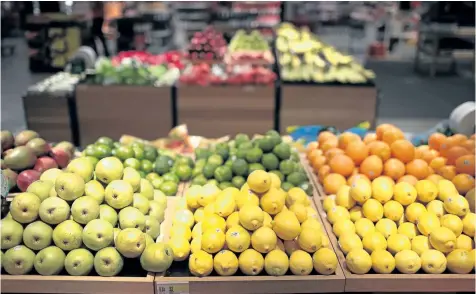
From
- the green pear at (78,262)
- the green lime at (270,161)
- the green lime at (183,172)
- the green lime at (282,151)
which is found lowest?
the green pear at (78,262)


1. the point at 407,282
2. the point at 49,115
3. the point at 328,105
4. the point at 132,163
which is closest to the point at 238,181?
the point at 132,163

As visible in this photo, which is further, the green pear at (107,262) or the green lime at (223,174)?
the green lime at (223,174)

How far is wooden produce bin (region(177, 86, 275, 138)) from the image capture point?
5.31 metres

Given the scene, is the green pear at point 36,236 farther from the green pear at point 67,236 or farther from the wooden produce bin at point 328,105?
the wooden produce bin at point 328,105

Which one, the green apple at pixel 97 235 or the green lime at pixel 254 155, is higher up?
the green lime at pixel 254 155

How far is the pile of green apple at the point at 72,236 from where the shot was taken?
1.91m

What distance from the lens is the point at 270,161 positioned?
2619mm

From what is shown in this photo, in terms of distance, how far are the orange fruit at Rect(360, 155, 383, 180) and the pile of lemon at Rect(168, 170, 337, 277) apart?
483 millimetres

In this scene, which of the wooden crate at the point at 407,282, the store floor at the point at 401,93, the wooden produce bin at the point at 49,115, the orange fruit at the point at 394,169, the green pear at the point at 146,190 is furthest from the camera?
the store floor at the point at 401,93

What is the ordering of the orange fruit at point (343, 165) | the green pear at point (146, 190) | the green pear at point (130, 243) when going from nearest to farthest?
the green pear at point (130, 243), the green pear at point (146, 190), the orange fruit at point (343, 165)

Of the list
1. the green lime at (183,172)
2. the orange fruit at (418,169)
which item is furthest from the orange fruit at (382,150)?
the green lime at (183,172)

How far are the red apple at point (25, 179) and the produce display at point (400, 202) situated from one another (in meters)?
1.50

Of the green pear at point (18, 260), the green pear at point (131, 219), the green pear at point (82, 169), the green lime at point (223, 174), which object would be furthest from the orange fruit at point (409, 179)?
the green pear at point (18, 260)

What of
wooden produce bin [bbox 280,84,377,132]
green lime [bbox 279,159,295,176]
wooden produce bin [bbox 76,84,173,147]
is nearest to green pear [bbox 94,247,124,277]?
green lime [bbox 279,159,295,176]
